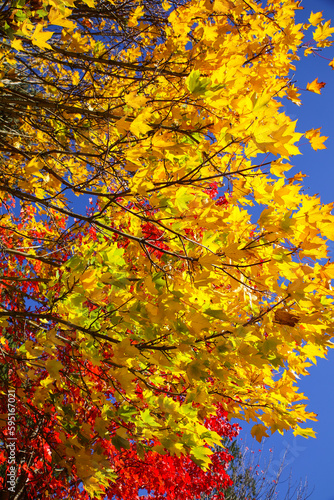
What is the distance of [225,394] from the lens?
2.19 meters

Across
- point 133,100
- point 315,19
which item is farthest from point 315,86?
point 133,100

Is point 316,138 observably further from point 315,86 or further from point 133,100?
point 133,100

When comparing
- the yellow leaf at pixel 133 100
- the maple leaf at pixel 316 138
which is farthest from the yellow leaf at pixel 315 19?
the yellow leaf at pixel 133 100

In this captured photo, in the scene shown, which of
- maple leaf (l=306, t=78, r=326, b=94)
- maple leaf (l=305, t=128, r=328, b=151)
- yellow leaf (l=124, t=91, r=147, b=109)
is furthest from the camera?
maple leaf (l=306, t=78, r=326, b=94)

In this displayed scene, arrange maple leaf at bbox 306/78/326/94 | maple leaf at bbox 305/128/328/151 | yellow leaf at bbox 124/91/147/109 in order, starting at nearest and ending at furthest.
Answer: yellow leaf at bbox 124/91/147/109 < maple leaf at bbox 305/128/328/151 < maple leaf at bbox 306/78/326/94

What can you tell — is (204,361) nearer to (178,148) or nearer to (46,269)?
(178,148)

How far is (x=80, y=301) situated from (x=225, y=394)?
1117mm

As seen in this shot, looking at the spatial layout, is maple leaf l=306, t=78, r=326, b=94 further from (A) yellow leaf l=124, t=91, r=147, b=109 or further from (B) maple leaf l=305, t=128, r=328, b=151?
(A) yellow leaf l=124, t=91, r=147, b=109

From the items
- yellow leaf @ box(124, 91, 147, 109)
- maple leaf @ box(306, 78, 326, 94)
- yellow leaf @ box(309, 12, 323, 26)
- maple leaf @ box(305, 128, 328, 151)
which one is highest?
yellow leaf @ box(309, 12, 323, 26)

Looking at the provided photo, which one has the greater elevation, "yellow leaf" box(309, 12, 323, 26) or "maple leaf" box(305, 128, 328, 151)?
"yellow leaf" box(309, 12, 323, 26)

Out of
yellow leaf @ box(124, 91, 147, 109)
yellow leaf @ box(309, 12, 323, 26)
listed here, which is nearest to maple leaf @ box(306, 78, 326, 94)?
yellow leaf @ box(309, 12, 323, 26)

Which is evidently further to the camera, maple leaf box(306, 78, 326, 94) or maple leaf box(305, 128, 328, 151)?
maple leaf box(306, 78, 326, 94)

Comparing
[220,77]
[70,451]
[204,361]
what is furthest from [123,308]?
[220,77]

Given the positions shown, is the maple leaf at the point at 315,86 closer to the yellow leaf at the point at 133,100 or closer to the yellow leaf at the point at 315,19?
the yellow leaf at the point at 315,19
